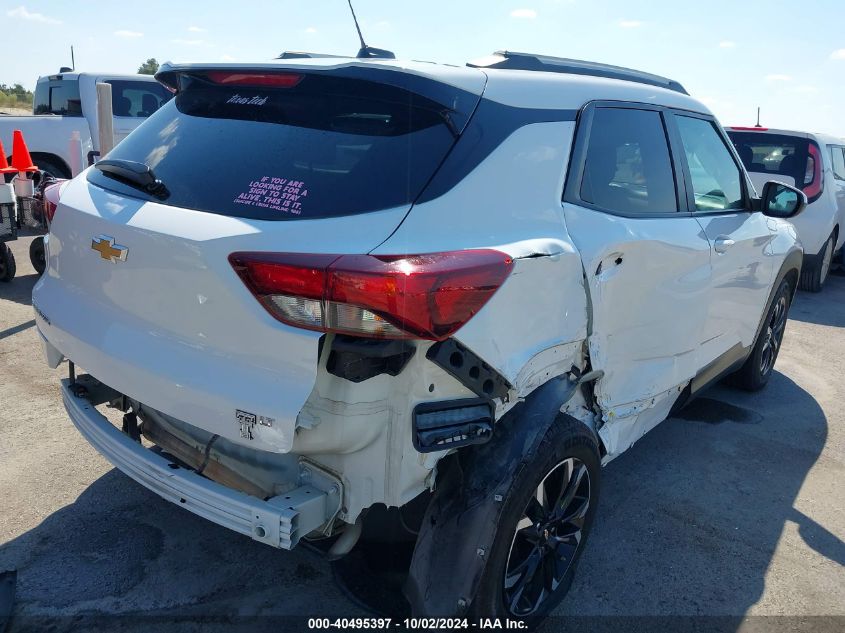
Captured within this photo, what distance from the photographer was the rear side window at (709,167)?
3545 mm

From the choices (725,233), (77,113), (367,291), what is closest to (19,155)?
(77,113)

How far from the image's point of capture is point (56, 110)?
11.6 metres

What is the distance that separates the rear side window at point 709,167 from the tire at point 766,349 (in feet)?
3.81

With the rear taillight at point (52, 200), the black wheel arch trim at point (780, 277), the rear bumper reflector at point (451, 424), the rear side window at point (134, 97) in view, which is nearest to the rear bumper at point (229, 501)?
the rear bumper reflector at point (451, 424)

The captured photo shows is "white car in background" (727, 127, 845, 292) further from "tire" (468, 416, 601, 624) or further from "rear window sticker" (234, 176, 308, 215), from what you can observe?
"rear window sticker" (234, 176, 308, 215)

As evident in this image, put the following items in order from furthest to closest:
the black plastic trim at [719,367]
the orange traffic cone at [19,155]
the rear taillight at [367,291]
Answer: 1. the orange traffic cone at [19,155]
2. the black plastic trim at [719,367]
3. the rear taillight at [367,291]

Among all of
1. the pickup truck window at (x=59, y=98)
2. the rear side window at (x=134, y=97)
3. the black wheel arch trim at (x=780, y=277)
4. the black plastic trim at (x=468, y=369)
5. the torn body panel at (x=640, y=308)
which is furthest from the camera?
the pickup truck window at (x=59, y=98)

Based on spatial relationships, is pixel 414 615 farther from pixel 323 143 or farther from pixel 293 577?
pixel 323 143

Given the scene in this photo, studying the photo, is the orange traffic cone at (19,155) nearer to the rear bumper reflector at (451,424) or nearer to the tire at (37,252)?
the tire at (37,252)

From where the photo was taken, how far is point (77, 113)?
11328 millimetres

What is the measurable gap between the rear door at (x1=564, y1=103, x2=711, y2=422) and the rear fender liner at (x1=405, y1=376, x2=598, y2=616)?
1.82 feet

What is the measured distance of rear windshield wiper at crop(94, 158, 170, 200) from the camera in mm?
2359

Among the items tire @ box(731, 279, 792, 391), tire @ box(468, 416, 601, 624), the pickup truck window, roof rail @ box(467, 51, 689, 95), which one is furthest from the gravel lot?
the pickup truck window

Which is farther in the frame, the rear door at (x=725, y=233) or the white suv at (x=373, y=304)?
the rear door at (x=725, y=233)
